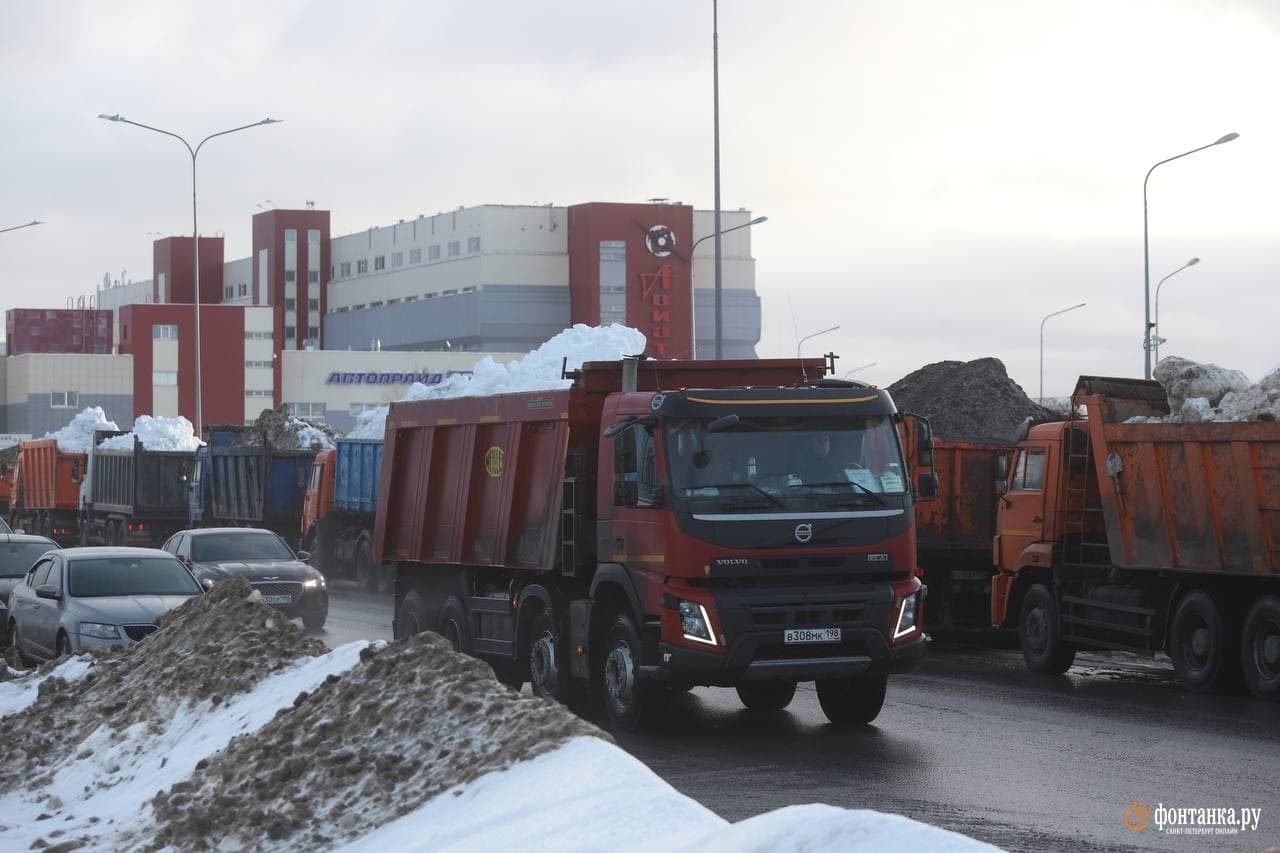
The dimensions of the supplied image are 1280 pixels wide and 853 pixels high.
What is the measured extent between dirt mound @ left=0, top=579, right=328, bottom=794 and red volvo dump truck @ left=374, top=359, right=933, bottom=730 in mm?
2260

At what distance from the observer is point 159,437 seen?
47.8 m

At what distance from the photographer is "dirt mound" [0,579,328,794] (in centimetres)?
1241

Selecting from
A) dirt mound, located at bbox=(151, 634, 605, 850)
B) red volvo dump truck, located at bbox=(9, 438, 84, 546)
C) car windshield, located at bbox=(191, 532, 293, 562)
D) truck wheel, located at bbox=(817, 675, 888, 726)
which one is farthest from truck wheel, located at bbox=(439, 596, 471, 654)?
red volvo dump truck, located at bbox=(9, 438, 84, 546)

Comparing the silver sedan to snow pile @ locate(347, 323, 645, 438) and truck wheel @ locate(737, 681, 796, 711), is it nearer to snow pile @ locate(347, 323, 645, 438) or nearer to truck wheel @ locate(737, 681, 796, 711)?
truck wheel @ locate(737, 681, 796, 711)

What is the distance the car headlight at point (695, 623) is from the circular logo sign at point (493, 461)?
3.39 meters

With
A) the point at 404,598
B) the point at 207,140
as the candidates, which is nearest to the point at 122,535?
the point at 207,140

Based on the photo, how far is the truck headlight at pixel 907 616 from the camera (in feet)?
43.0

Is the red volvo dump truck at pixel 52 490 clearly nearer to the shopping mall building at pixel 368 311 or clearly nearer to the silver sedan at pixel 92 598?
the silver sedan at pixel 92 598

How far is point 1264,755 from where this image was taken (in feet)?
39.9

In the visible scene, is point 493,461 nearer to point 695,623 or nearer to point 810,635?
point 695,623

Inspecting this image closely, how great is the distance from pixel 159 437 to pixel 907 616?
3792 centimetres

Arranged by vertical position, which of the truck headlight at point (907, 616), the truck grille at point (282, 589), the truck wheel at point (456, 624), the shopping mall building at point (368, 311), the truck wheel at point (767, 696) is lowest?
the truck wheel at point (767, 696)

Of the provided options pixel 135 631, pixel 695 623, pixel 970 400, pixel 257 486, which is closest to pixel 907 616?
pixel 695 623

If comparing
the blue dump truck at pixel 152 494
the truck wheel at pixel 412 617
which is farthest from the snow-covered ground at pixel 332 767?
the blue dump truck at pixel 152 494
